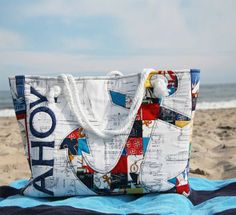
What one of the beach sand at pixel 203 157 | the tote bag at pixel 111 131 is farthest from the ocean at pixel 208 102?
the tote bag at pixel 111 131

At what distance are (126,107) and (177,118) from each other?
0.79ft

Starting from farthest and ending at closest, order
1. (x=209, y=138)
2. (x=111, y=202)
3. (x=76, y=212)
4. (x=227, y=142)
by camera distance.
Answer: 1. (x=209, y=138)
2. (x=227, y=142)
3. (x=111, y=202)
4. (x=76, y=212)

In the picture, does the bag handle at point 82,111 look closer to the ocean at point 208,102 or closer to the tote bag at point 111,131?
the tote bag at point 111,131

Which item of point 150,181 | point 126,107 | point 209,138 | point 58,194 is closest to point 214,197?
point 150,181

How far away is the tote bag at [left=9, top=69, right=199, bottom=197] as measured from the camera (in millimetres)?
1773

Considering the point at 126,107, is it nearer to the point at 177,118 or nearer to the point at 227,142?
the point at 177,118

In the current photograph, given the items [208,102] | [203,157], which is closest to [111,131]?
[203,157]

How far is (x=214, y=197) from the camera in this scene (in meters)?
1.84

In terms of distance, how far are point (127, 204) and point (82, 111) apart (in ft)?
1.52

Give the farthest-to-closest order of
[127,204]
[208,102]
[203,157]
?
[208,102] < [203,157] < [127,204]

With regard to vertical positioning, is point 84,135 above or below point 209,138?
above

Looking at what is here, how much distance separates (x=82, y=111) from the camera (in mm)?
1777

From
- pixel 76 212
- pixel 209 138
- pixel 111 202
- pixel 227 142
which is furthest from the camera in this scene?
pixel 209 138

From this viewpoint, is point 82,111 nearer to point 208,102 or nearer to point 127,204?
point 127,204
